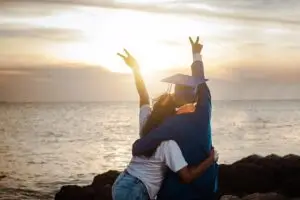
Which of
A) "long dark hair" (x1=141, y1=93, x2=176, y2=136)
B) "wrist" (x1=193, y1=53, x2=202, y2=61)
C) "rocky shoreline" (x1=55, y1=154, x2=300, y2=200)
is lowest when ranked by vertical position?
"rocky shoreline" (x1=55, y1=154, x2=300, y2=200)

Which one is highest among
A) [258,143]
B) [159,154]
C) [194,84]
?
[194,84]

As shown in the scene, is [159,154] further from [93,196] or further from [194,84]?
[93,196]

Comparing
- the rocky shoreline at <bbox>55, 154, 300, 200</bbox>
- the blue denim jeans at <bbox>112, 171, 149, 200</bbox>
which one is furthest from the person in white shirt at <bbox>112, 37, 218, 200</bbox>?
the rocky shoreline at <bbox>55, 154, 300, 200</bbox>

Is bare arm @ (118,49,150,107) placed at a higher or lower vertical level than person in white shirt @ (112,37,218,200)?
higher

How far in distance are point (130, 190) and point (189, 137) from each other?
668 mm

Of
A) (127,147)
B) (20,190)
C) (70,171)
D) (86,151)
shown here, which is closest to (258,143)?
(127,147)

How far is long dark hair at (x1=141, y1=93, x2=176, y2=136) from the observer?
499cm

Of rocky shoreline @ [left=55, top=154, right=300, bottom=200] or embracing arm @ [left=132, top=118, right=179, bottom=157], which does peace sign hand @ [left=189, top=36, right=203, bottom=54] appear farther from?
rocky shoreline @ [left=55, top=154, right=300, bottom=200]

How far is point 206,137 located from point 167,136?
34 centimetres

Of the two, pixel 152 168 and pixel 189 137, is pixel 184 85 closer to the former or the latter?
pixel 189 137

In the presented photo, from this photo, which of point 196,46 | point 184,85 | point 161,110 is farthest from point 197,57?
point 161,110

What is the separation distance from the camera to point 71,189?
60.5 ft

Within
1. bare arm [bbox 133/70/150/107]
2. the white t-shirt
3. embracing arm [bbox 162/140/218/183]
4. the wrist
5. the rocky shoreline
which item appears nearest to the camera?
embracing arm [bbox 162/140/218/183]

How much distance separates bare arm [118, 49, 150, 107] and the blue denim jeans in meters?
0.78
